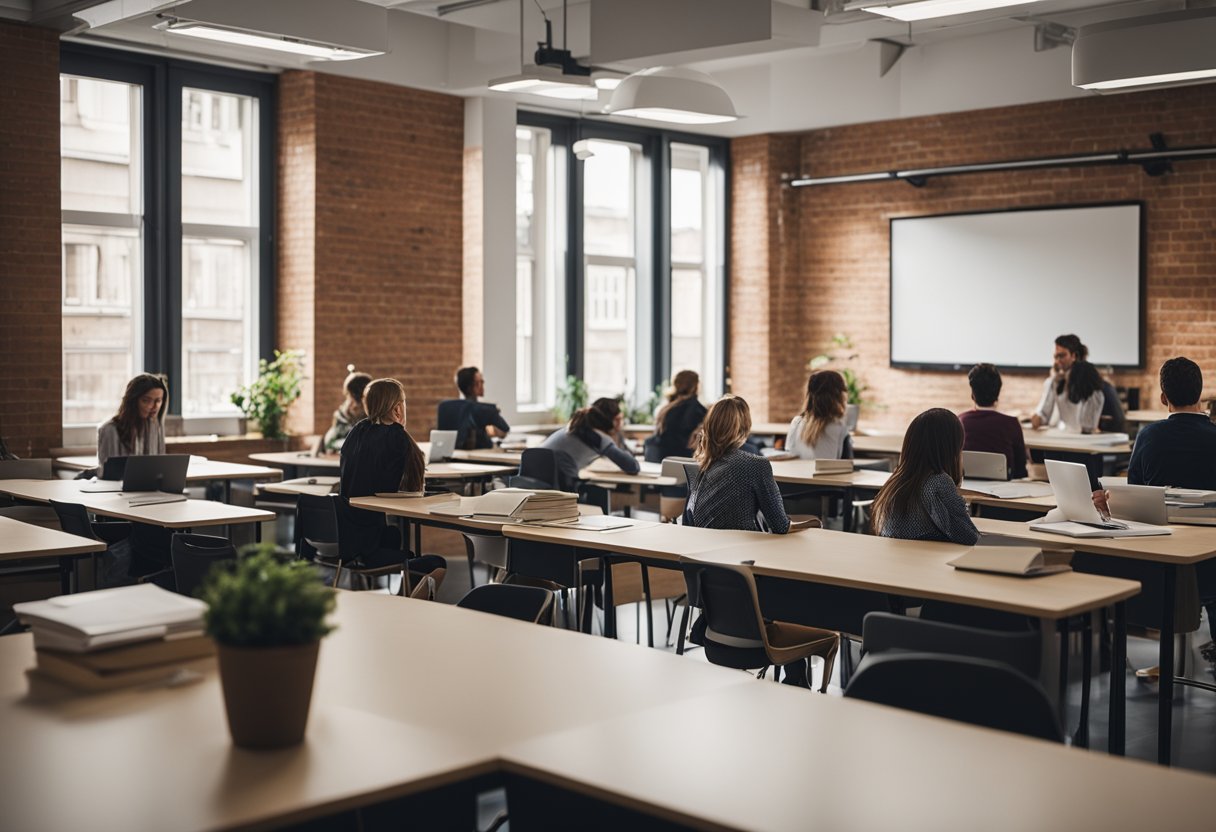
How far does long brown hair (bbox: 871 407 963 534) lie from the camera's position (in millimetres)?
4793

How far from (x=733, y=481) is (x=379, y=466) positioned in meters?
2.12

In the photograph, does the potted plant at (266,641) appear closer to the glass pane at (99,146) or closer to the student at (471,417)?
the student at (471,417)

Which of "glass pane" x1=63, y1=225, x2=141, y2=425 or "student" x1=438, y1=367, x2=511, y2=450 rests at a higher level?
"glass pane" x1=63, y1=225, x2=141, y2=425

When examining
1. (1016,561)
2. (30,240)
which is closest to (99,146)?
(30,240)

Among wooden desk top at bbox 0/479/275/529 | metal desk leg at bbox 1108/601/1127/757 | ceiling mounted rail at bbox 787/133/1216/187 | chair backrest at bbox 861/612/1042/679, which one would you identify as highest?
ceiling mounted rail at bbox 787/133/1216/187

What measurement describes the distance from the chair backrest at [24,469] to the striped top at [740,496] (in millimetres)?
4518

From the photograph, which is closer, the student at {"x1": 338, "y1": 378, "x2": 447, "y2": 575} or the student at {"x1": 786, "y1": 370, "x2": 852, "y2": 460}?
the student at {"x1": 338, "y1": 378, "x2": 447, "y2": 575}

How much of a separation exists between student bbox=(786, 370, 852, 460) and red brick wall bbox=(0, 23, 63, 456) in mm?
5523

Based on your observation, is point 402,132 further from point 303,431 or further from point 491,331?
point 303,431

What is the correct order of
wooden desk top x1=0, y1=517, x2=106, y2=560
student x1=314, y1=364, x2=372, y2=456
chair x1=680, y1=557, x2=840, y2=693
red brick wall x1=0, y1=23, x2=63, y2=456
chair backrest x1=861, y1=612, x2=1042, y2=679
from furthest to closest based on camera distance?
red brick wall x1=0, y1=23, x2=63, y2=456 → student x1=314, y1=364, x2=372, y2=456 → wooden desk top x1=0, y1=517, x2=106, y2=560 → chair x1=680, y1=557, x2=840, y2=693 → chair backrest x1=861, y1=612, x2=1042, y2=679

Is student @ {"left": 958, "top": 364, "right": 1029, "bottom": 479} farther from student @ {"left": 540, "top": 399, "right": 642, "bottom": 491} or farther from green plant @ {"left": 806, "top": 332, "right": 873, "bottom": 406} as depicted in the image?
green plant @ {"left": 806, "top": 332, "right": 873, "bottom": 406}

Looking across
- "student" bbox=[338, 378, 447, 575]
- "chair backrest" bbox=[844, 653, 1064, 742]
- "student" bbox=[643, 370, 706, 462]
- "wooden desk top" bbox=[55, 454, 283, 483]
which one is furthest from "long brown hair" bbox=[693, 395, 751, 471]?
"student" bbox=[643, 370, 706, 462]

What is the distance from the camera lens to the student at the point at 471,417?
951 cm

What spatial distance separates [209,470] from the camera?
7.77m
